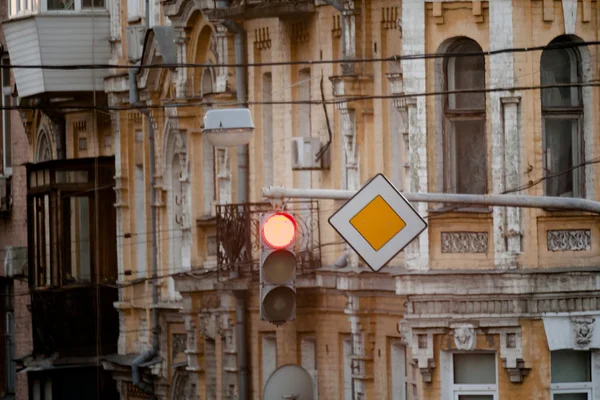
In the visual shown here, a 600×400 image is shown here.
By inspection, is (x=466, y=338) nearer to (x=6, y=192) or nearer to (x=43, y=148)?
(x=43, y=148)

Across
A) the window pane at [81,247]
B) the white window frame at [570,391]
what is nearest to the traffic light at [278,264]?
the white window frame at [570,391]

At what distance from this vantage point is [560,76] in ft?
97.1

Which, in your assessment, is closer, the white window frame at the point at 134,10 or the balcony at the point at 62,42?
the white window frame at the point at 134,10

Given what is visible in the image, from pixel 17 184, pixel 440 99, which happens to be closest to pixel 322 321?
pixel 440 99

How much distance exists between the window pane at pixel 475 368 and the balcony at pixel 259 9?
18.9ft

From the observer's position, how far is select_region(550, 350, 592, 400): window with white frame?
29.5m

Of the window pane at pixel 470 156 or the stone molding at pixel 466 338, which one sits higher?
the window pane at pixel 470 156

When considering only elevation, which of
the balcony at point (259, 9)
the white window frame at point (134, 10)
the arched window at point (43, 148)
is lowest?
the arched window at point (43, 148)

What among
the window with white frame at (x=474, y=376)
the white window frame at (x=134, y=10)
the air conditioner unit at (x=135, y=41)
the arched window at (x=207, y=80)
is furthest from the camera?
the white window frame at (x=134, y=10)

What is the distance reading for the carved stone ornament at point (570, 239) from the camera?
29.4 meters

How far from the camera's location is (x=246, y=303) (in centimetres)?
3612

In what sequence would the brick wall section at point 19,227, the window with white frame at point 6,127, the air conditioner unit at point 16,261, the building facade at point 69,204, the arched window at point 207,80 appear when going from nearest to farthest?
the arched window at point 207,80, the building facade at point 69,204, the air conditioner unit at point 16,261, the brick wall section at point 19,227, the window with white frame at point 6,127

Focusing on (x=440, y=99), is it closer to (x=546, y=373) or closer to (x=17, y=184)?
(x=546, y=373)

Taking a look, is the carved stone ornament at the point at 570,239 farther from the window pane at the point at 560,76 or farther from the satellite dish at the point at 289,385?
the satellite dish at the point at 289,385
